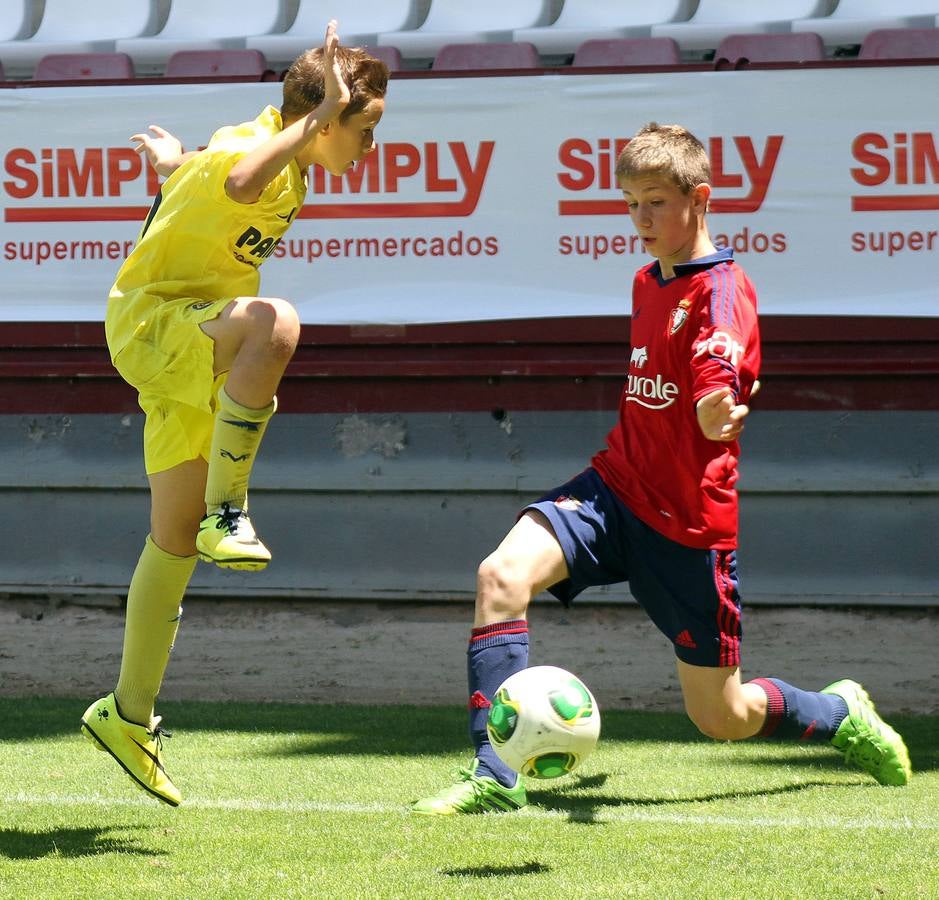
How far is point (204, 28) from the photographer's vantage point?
841 cm

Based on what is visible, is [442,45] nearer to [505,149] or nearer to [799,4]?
[505,149]

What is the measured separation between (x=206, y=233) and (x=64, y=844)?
5.08 ft

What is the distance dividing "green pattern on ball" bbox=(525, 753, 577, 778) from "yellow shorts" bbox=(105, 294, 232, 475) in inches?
47.0

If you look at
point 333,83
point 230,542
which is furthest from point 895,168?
point 230,542

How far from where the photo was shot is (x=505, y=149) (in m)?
7.42

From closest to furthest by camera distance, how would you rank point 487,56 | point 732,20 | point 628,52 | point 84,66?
point 628,52 < point 487,56 < point 732,20 < point 84,66

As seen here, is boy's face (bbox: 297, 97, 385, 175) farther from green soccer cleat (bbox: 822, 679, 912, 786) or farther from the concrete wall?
the concrete wall

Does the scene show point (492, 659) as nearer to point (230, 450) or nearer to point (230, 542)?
point (230, 542)

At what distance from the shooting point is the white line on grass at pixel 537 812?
3.81m

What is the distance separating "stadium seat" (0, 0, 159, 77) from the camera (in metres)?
8.21

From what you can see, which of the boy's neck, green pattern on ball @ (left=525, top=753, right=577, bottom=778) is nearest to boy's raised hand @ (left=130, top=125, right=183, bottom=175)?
the boy's neck

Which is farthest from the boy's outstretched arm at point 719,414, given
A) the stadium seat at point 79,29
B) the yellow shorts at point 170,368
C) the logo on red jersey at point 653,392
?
the stadium seat at point 79,29

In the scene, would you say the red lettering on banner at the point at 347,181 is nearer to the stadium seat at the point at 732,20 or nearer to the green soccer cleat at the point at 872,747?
the stadium seat at the point at 732,20

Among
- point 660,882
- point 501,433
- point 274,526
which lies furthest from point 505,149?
point 660,882
